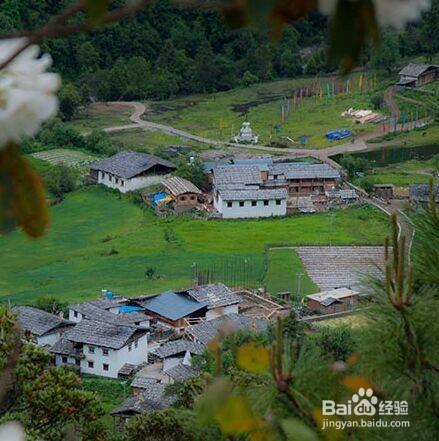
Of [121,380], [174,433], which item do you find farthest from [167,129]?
[174,433]

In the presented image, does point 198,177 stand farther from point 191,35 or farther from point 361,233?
point 191,35

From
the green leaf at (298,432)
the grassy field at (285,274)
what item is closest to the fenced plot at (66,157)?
the grassy field at (285,274)

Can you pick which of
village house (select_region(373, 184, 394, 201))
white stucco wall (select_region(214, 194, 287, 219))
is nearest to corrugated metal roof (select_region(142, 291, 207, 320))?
white stucco wall (select_region(214, 194, 287, 219))

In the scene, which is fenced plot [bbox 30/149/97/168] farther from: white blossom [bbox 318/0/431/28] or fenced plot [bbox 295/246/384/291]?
white blossom [bbox 318/0/431/28]

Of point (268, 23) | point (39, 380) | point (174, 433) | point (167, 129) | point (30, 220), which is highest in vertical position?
point (268, 23)

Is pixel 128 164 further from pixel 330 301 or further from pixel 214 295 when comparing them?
pixel 330 301

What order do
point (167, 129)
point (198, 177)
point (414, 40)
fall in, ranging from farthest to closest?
point (414, 40) → point (167, 129) → point (198, 177)
